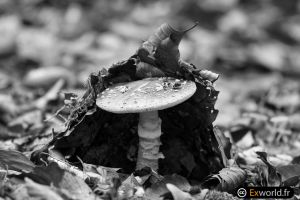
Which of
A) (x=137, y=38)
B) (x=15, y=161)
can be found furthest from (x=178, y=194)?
(x=137, y=38)

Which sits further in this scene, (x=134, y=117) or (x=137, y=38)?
(x=137, y=38)

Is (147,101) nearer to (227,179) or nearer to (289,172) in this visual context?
(227,179)

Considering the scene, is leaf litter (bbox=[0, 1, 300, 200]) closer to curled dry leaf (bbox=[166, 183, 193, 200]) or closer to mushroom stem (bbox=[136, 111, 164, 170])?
curled dry leaf (bbox=[166, 183, 193, 200])

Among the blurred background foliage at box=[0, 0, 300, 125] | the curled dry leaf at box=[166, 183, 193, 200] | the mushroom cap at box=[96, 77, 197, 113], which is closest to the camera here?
the curled dry leaf at box=[166, 183, 193, 200]

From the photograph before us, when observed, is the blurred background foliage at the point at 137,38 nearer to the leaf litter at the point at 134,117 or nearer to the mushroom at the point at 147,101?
the leaf litter at the point at 134,117

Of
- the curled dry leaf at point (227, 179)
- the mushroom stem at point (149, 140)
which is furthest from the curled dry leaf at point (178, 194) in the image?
the mushroom stem at point (149, 140)

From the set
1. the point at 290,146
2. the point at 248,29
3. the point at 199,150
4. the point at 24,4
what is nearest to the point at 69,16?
the point at 24,4
